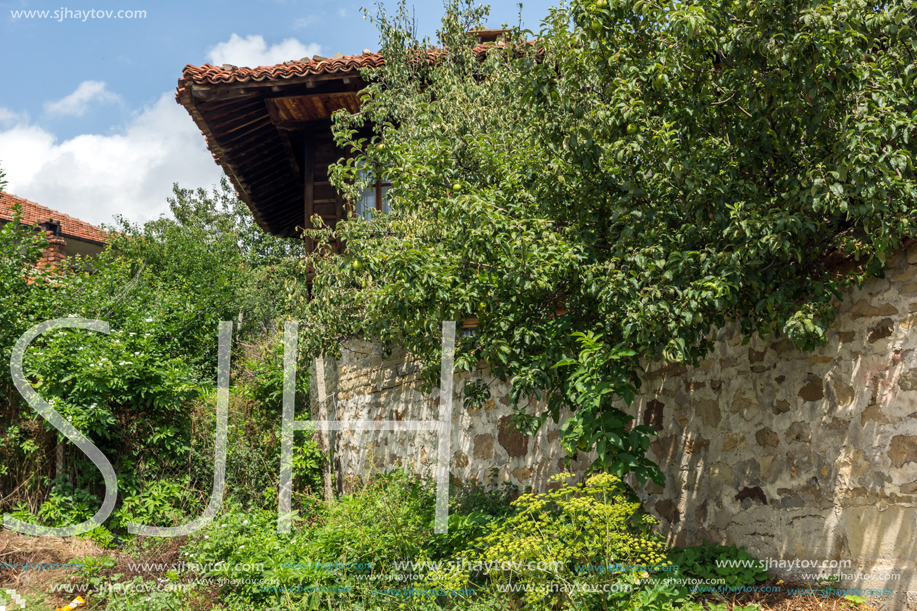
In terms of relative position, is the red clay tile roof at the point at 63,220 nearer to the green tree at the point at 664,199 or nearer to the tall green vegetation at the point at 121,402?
the tall green vegetation at the point at 121,402

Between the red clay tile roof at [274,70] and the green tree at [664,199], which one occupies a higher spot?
the red clay tile roof at [274,70]

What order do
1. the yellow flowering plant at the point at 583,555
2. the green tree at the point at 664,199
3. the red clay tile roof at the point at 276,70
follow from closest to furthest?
the green tree at the point at 664,199 → the yellow flowering plant at the point at 583,555 → the red clay tile roof at the point at 276,70

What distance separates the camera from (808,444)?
3889mm

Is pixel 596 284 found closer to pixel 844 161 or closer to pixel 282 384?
pixel 844 161

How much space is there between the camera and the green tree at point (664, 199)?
10.6 ft

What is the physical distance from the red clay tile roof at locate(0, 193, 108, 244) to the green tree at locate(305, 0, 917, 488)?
16418 mm

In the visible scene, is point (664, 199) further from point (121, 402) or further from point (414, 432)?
point (121, 402)

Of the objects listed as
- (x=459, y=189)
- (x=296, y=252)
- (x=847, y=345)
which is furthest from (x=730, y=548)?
(x=296, y=252)

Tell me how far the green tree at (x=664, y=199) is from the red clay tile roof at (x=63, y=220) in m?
16.4

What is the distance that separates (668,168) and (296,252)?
65.3ft

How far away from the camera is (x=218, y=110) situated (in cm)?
838

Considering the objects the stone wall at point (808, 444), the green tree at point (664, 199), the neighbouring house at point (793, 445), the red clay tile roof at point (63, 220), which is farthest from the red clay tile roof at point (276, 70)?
the red clay tile roof at point (63, 220)

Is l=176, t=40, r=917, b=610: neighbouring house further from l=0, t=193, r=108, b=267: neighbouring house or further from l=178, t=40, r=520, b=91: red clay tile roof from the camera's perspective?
l=0, t=193, r=108, b=267: neighbouring house

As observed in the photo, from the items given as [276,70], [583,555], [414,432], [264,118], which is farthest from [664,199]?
[264,118]
